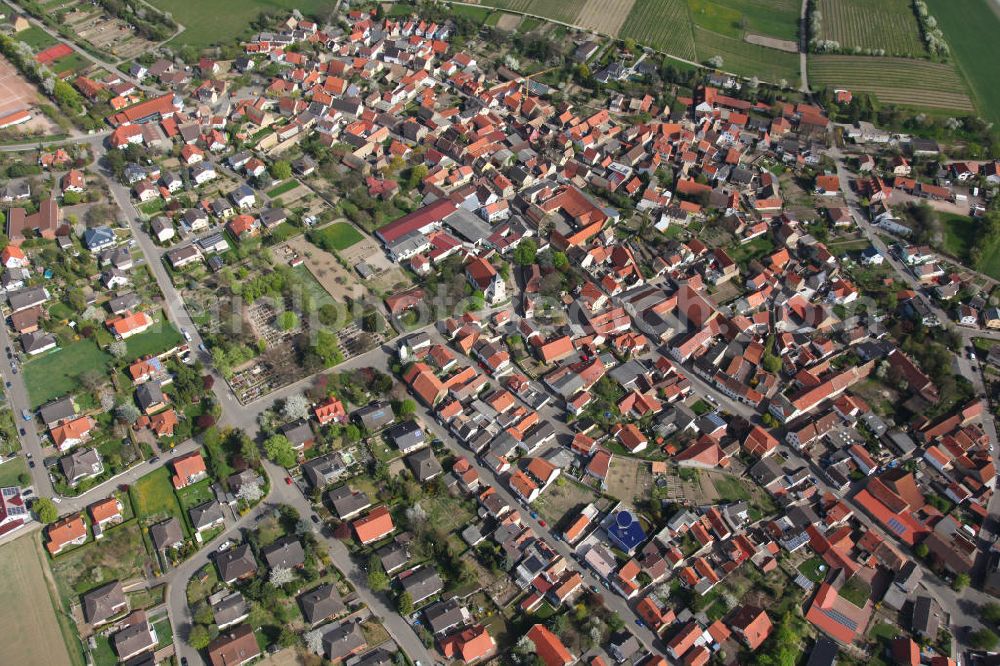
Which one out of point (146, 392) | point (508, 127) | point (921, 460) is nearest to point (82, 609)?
point (146, 392)

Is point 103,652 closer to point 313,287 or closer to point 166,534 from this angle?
point 166,534

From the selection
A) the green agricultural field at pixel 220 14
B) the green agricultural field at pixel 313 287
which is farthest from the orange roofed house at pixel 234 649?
the green agricultural field at pixel 220 14

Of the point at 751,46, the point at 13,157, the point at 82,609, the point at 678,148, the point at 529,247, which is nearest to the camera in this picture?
the point at 82,609

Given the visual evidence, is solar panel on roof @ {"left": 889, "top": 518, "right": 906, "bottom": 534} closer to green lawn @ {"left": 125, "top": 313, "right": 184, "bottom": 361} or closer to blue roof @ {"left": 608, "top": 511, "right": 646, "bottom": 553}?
blue roof @ {"left": 608, "top": 511, "right": 646, "bottom": 553}

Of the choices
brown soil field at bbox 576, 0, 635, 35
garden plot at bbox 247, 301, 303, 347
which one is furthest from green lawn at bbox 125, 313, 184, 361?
brown soil field at bbox 576, 0, 635, 35

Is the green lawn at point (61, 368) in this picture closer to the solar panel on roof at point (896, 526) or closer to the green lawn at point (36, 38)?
the green lawn at point (36, 38)

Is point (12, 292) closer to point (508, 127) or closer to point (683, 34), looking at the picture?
point (508, 127)

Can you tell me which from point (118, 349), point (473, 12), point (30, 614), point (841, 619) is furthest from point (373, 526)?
point (473, 12)
